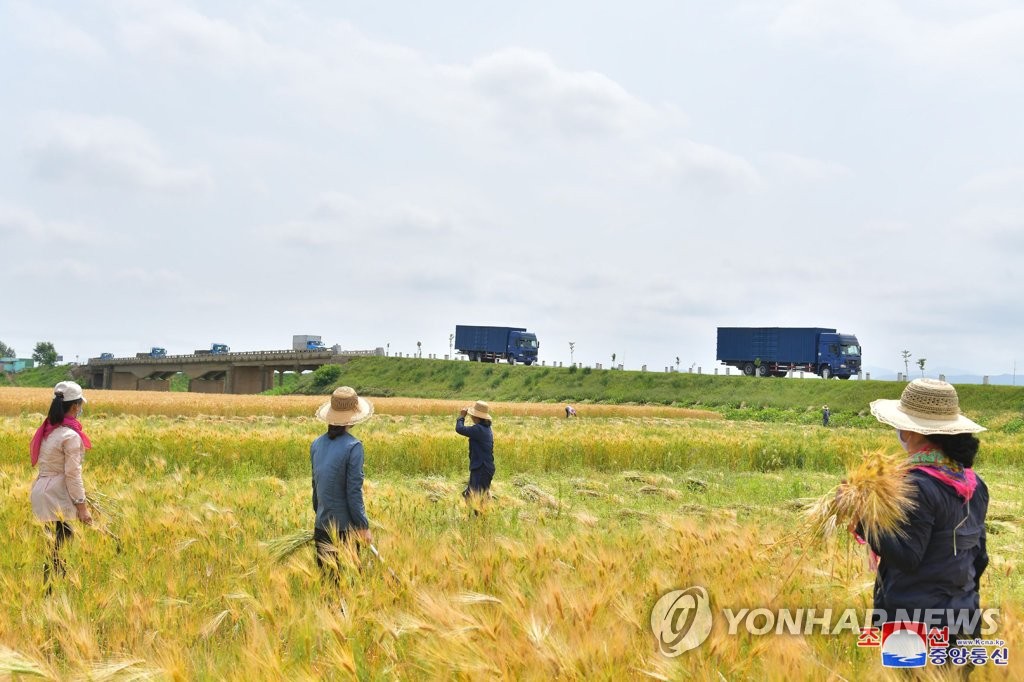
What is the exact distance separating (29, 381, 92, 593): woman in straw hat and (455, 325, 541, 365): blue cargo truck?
70.4 m

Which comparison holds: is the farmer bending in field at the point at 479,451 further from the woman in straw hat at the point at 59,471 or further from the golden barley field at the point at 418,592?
the woman in straw hat at the point at 59,471

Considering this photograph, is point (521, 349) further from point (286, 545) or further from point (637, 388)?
point (286, 545)

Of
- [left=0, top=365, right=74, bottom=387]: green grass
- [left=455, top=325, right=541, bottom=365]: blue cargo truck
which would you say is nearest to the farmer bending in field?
[left=455, top=325, right=541, bottom=365]: blue cargo truck

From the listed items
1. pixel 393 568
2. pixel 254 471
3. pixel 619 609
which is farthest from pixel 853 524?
pixel 254 471

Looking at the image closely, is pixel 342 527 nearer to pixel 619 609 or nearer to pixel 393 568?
pixel 393 568

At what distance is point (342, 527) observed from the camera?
5828mm

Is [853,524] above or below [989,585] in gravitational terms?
above

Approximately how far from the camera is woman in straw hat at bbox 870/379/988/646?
10.6ft

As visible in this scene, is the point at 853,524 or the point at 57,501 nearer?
the point at 853,524

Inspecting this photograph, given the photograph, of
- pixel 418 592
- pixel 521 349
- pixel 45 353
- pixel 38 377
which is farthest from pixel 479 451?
pixel 45 353

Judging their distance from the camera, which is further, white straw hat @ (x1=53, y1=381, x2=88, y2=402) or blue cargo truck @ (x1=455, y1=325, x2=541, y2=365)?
blue cargo truck @ (x1=455, y1=325, x2=541, y2=365)

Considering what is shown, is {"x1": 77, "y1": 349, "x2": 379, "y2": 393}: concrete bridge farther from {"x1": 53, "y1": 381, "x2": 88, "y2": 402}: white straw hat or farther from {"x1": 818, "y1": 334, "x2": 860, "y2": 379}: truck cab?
{"x1": 53, "y1": 381, "x2": 88, "y2": 402}: white straw hat

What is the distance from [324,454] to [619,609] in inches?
116

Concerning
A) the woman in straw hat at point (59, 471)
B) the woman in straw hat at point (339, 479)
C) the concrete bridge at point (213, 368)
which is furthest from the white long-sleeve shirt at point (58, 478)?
the concrete bridge at point (213, 368)
